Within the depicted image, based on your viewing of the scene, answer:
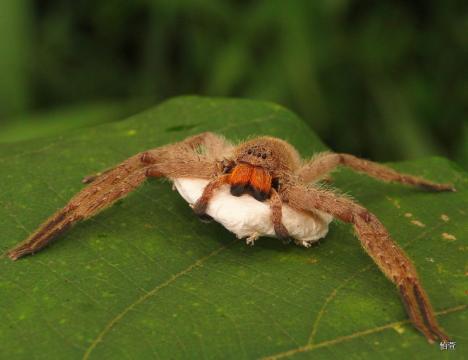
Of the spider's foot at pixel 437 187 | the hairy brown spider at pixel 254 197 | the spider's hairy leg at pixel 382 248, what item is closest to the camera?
the spider's hairy leg at pixel 382 248

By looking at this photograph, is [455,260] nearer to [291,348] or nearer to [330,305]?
[330,305]

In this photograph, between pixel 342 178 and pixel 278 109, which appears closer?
pixel 342 178

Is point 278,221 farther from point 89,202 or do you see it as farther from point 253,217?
point 89,202

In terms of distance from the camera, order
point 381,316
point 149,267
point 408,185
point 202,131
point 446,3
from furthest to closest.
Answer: point 446,3 < point 202,131 < point 408,185 < point 149,267 < point 381,316

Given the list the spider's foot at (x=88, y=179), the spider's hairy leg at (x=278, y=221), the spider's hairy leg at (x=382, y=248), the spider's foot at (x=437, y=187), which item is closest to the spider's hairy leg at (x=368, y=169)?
the spider's foot at (x=437, y=187)

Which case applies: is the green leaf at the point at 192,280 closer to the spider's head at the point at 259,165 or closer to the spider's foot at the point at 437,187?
the spider's foot at the point at 437,187

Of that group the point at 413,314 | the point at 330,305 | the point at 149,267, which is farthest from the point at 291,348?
the point at 149,267

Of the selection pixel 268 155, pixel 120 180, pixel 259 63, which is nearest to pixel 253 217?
pixel 268 155
